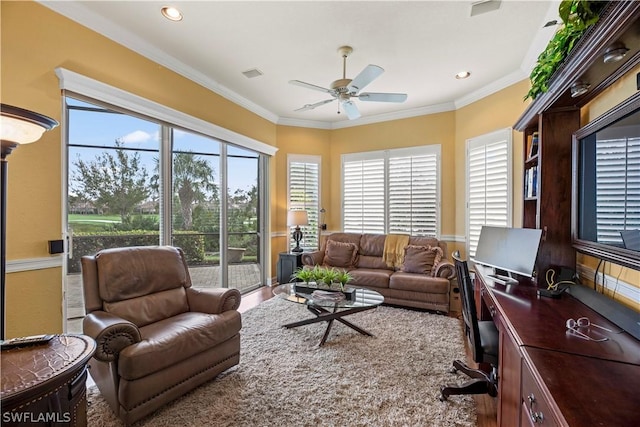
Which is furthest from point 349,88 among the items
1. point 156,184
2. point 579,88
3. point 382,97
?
point 156,184

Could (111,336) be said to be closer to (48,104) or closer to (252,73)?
(48,104)

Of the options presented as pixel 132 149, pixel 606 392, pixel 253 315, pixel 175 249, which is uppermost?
pixel 132 149

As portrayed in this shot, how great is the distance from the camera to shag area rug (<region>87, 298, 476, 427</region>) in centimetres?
193

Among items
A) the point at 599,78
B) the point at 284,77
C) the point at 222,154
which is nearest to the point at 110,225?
the point at 222,154

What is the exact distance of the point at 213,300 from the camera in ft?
8.34

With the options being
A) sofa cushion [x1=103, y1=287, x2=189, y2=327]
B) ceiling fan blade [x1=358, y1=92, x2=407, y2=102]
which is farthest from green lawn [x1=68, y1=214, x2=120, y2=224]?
ceiling fan blade [x1=358, y1=92, x2=407, y2=102]

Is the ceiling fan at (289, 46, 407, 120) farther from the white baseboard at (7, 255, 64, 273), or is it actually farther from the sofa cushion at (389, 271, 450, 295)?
the white baseboard at (7, 255, 64, 273)

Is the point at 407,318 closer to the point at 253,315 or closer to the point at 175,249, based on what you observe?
the point at 253,315

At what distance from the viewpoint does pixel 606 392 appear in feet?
3.03

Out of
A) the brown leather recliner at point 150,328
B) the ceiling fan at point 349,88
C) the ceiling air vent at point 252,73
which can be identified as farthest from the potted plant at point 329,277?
the ceiling air vent at point 252,73

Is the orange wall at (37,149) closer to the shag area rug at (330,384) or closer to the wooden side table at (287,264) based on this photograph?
the shag area rug at (330,384)

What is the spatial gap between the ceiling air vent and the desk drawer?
3831 millimetres

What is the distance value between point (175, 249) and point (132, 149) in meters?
1.31

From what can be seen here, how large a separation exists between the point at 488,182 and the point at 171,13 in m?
4.15
